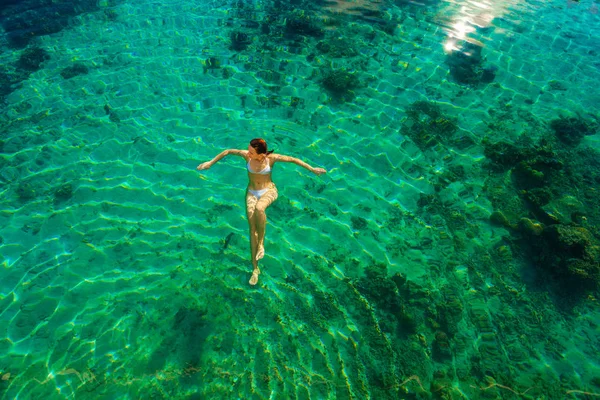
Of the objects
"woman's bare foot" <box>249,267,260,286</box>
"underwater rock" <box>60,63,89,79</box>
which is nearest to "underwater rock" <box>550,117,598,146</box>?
"woman's bare foot" <box>249,267,260,286</box>

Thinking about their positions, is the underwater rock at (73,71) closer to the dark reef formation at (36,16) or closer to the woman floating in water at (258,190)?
the dark reef formation at (36,16)

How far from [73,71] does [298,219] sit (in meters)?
10.6

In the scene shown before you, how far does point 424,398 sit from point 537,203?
19.8 ft

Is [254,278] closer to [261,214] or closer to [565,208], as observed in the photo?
[261,214]

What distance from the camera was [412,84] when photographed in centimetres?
1209

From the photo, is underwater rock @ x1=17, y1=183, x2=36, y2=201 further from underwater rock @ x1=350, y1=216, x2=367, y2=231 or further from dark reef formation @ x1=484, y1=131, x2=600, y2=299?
dark reef formation @ x1=484, y1=131, x2=600, y2=299

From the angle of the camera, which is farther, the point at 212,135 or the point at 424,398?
the point at 212,135

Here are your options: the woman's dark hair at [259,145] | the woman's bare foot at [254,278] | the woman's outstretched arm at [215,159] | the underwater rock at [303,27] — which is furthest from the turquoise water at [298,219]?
the woman's dark hair at [259,145]

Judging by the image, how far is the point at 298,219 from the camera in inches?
317

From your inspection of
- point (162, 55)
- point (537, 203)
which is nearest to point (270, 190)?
point (537, 203)

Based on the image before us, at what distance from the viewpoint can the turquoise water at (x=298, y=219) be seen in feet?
19.5

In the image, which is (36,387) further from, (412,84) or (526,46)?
(526,46)

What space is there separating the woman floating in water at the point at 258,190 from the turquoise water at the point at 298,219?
96 cm

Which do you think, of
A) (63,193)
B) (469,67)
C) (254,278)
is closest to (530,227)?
(254,278)
